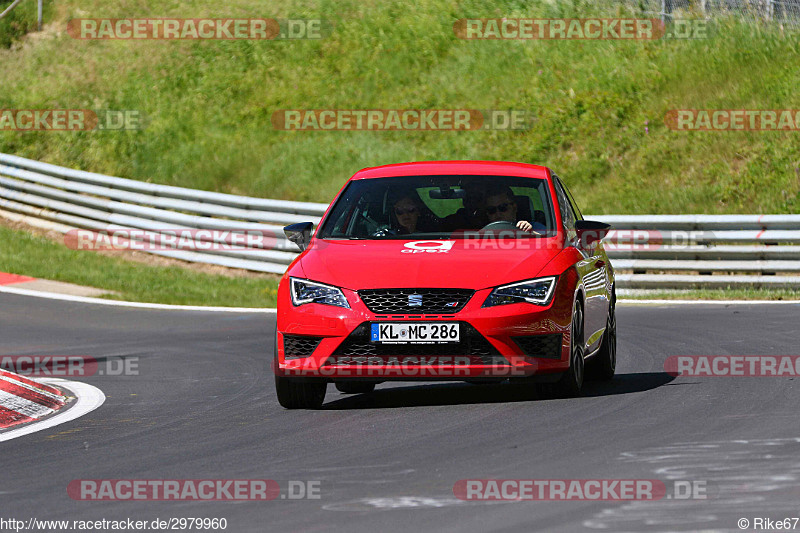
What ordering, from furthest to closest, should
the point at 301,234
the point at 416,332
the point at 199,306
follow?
the point at 199,306
the point at 301,234
the point at 416,332

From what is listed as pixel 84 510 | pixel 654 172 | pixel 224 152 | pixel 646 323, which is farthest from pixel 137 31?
pixel 84 510

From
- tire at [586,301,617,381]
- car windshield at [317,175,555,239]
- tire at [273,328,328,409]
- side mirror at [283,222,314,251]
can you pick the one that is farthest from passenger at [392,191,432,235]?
tire at [586,301,617,381]

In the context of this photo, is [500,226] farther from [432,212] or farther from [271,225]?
[271,225]

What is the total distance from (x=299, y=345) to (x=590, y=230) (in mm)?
2299

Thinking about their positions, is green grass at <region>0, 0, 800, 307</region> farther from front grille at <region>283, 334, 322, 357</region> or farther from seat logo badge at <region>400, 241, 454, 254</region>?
front grille at <region>283, 334, 322, 357</region>

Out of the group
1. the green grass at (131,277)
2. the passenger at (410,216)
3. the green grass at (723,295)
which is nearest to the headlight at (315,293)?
the passenger at (410,216)

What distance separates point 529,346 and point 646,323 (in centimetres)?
663

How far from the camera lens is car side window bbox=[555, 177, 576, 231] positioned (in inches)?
385

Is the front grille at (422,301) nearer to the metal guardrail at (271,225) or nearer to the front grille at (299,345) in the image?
the front grille at (299,345)

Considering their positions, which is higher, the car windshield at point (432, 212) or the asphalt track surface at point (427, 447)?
the car windshield at point (432, 212)

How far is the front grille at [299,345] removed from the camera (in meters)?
8.59

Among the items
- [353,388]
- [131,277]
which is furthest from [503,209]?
[131,277]

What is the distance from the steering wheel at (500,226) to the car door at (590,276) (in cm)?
46

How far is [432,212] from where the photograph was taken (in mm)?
9320
